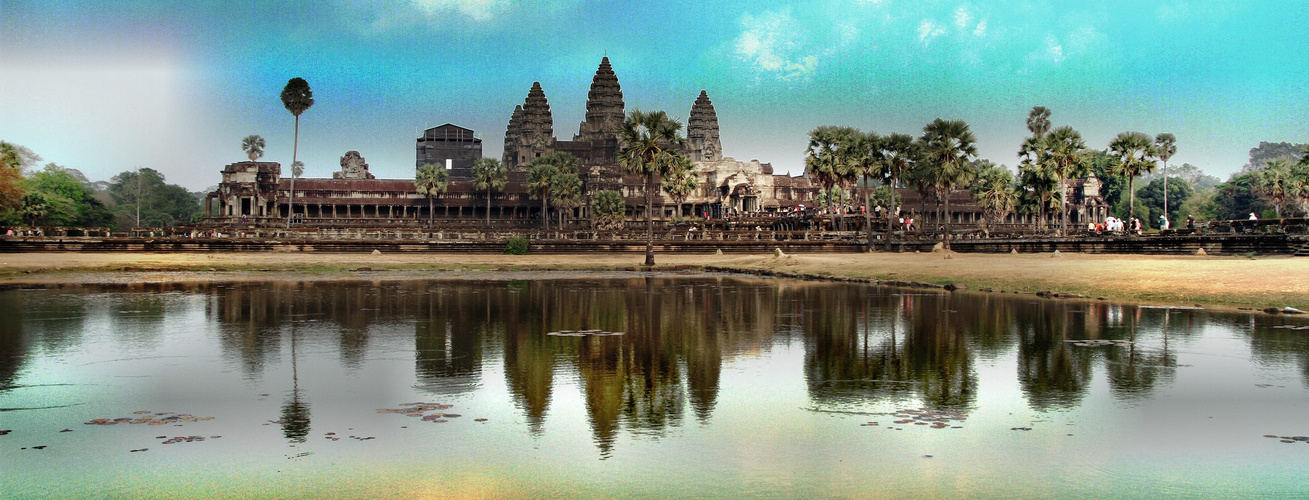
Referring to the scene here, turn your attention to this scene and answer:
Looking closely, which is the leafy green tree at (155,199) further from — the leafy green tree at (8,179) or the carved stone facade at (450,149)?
the leafy green tree at (8,179)

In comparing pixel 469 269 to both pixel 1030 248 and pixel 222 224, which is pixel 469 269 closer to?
pixel 1030 248

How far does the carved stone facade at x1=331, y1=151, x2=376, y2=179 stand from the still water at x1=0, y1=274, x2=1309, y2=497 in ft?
547

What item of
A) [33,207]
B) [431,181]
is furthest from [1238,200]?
[33,207]

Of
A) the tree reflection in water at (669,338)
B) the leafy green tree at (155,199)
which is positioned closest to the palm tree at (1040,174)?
the tree reflection in water at (669,338)

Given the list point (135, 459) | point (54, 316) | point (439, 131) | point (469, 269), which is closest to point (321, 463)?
point (135, 459)

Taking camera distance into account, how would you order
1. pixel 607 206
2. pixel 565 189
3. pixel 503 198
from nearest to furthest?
1. pixel 565 189
2. pixel 607 206
3. pixel 503 198

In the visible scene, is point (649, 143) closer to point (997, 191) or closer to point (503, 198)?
point (997, 191)

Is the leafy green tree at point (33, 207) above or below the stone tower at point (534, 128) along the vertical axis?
below

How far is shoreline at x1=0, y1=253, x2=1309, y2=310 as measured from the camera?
25.0 m

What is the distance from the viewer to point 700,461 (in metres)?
8.30

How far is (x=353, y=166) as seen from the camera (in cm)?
18238

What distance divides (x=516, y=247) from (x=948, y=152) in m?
28.9

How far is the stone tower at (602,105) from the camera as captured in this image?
6142 inches

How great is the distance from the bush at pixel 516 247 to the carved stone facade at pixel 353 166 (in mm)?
125486
